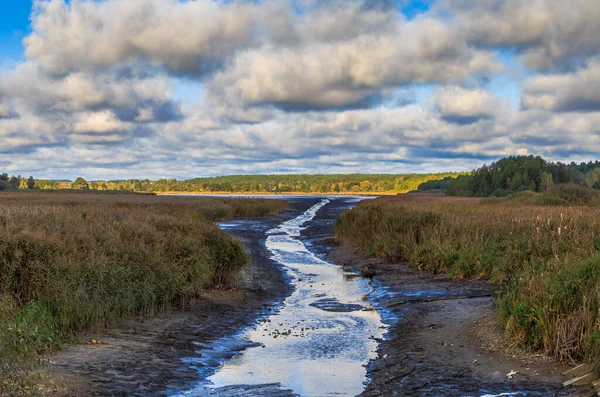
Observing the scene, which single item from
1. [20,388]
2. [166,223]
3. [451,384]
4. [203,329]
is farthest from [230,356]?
[166,223]

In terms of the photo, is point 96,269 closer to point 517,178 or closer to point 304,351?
point 304,351

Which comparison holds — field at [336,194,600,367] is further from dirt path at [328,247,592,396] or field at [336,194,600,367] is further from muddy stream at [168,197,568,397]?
muddy stream at [168,197,568,397]

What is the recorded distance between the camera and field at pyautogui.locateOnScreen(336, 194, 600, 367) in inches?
361

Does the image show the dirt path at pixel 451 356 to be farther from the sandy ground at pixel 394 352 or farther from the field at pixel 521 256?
the field at pixel 521 256

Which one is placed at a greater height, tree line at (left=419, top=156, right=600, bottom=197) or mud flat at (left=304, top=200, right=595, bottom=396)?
tree line at (left=419, top=156, right=600, bottom=197)

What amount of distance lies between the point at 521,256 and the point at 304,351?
10.4m

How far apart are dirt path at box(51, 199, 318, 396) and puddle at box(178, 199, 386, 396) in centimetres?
46

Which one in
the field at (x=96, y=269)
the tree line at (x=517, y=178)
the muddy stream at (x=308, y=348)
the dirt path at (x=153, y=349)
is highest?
the tree line at (x=517, y=178)

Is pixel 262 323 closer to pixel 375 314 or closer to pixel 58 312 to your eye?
pixel 375 314

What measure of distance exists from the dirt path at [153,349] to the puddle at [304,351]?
1.52 feet

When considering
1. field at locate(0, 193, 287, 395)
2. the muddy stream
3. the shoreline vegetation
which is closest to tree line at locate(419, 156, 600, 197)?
the shoreline vegetation

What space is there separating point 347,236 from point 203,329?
20899mm

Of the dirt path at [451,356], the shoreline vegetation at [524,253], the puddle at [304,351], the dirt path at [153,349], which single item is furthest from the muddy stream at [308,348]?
the shoreline vegetation at [524,253]

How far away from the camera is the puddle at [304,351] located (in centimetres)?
915
